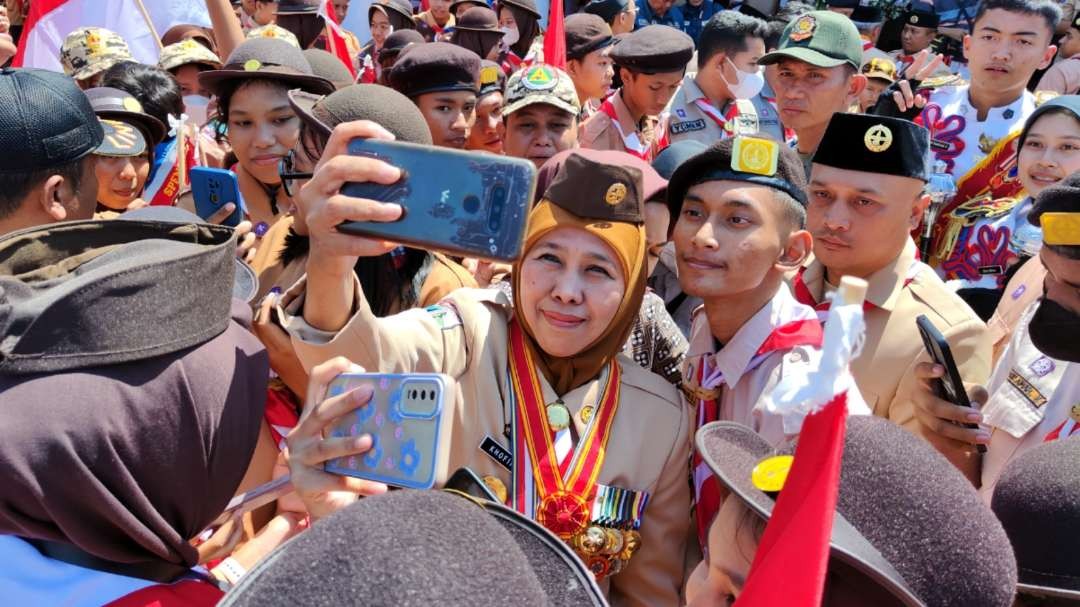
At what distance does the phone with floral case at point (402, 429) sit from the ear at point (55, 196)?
5.22 feet

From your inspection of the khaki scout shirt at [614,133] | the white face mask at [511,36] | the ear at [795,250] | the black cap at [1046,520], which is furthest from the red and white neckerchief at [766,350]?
the white face mask at [511,36]

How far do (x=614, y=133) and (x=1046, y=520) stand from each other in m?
4.58

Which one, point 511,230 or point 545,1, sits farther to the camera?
point 545,1

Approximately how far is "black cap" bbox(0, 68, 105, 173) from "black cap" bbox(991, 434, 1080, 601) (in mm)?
2560

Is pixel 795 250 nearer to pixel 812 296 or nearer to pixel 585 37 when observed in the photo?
pixel 812 296

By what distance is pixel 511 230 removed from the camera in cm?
176

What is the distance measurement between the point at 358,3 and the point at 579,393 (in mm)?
8509

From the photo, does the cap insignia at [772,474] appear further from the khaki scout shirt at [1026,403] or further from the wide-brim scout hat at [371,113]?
the wide-brim scout hat at [371,113]

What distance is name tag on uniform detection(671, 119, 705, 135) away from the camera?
6.23 meters

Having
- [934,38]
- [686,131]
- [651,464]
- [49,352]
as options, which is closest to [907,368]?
[651,464]

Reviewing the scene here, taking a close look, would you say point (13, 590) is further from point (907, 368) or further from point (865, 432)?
point (907, 368)

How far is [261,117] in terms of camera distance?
4.14m

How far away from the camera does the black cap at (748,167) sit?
9.28ft

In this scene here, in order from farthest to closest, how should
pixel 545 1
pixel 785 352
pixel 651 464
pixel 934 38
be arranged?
pixel 545 1 < pixel 934 38 < pixel 785 352 < pixel 651 464
